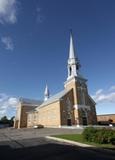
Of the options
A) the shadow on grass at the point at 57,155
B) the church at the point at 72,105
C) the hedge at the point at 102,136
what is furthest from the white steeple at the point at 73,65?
the shadow on grass at the point at 57,155

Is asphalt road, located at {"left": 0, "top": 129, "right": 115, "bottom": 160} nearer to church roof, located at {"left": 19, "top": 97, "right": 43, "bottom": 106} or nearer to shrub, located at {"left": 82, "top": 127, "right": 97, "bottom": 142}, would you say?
shrub, located at {"left": 82, "top": 127, "right": 97, "bottom": 142}

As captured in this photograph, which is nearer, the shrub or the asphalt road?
the asphalt road

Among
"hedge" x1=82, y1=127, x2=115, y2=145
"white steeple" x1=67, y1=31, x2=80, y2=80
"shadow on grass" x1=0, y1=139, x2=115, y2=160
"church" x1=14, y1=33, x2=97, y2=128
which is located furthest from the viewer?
"white steeple" x1=67, y1=31, x2=80, y2=80

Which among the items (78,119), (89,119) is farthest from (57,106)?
(89,119)

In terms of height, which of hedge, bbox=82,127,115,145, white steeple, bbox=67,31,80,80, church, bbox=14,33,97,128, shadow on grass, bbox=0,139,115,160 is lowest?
shadow on grass, bbox=0,139,115,160

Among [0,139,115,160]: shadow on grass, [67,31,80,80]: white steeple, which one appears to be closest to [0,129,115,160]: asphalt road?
[0,139,115,160]: shadow on grass

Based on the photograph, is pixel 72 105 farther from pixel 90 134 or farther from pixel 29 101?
pixel 29 101

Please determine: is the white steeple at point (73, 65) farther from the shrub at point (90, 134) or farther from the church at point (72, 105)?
the shrub at point (90, 134)

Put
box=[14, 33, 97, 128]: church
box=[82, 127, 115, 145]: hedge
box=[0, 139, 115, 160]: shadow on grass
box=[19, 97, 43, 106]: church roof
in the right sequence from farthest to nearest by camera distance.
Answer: box=[19, 97, 43, 106]: church roof, box=[14, 33, 97, 128]: church, box=[82, 127, 115, 145]: hedge, box=[0, 139, 115, 160]: shadow on grass

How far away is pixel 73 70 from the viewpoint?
44562 millimetres

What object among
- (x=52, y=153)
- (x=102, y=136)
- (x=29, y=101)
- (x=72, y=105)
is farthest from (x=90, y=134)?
(x=29, y=101)

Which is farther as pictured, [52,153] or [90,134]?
[90,134]

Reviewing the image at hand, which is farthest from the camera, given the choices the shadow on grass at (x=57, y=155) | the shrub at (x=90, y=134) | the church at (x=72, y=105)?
the church at (x=72, y=105)

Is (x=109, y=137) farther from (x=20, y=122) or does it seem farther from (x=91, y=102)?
(x=20, y=122)
